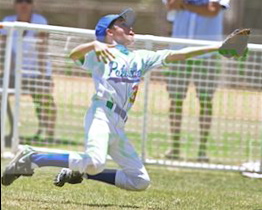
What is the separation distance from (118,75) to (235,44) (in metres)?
0.90

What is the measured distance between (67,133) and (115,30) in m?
3.87

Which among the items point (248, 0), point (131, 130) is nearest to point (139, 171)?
point (131, 130)

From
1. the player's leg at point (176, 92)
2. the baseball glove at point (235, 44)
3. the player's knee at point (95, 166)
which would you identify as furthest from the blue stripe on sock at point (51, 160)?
the player's leg at point (176, 92)

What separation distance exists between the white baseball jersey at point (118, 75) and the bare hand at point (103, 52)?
0.04 m

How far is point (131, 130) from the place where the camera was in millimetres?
11234

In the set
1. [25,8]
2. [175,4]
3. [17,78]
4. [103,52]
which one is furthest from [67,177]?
[25,8]

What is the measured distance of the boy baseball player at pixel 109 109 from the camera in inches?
299

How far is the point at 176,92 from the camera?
11227mm

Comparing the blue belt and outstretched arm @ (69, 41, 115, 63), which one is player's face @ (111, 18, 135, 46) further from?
the blue belt

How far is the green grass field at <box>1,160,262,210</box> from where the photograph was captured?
26.2 feet

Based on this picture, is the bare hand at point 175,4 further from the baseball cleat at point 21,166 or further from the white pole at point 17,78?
the baseball cleat at point 21,166

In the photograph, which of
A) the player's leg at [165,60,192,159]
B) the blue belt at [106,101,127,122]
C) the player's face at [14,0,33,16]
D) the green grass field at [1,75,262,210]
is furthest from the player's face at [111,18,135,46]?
the player's face at [14,0,33,16]

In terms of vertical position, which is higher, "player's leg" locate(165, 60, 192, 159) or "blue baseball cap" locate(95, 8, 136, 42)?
"blue baseball cap" locate(95, 8, 136, 42)

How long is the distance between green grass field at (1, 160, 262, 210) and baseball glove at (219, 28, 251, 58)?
1182mm
